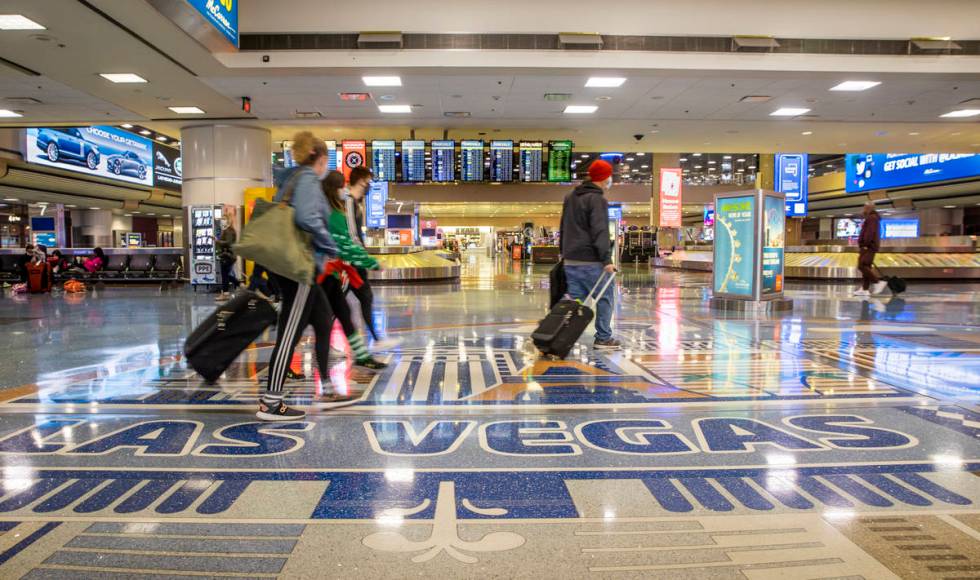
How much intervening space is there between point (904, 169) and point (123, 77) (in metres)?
33.4

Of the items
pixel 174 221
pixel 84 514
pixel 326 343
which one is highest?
pixel 174 221

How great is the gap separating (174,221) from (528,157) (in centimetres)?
4254

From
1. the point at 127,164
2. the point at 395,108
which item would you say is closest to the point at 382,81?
the point at 395,108

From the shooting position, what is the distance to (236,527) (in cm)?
217

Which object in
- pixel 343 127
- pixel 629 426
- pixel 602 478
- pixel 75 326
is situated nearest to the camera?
pixel 602 478

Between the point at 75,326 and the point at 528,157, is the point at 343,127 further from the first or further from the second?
the point at 75,326

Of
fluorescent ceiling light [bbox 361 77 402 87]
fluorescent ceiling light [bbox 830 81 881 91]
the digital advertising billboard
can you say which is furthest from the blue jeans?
the digital advertising billboard

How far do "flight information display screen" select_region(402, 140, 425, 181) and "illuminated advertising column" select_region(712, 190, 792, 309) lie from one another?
8.32 m

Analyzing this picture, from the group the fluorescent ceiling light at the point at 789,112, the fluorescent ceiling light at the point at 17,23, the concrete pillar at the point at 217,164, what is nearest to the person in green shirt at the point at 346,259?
the fluorescent ceiling light at the point at 17,23

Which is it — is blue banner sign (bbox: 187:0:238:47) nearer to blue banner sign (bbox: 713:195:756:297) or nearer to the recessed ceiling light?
the recessed ceiling light

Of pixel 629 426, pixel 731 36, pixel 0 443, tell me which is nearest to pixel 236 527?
pixel 0 443

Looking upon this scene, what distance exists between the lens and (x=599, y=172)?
5723 mm

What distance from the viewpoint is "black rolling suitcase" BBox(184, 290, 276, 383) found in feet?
13.4

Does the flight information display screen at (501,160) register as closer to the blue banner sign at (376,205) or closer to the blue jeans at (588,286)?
the blue banner sign at (376,205)
